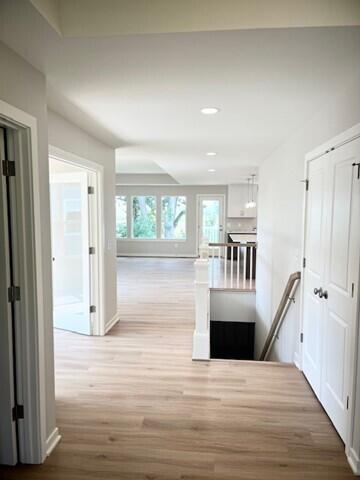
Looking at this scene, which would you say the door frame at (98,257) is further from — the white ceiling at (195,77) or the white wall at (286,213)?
the white wall at (286,213)

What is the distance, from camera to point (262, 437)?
2.33 meters

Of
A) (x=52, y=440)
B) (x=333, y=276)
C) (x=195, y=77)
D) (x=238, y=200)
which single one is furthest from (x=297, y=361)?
(x=238, y=200)

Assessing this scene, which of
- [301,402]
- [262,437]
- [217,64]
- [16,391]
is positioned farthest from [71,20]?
[301,402]

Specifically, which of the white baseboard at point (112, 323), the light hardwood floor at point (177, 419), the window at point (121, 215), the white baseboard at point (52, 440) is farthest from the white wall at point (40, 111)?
the window at point (121, 215)

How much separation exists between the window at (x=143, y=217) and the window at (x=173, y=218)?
34 cm

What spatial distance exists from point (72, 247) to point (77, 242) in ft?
0.39

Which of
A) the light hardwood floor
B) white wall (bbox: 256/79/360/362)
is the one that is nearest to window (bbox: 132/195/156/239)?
white wall (bbox: 256/79/360/362)

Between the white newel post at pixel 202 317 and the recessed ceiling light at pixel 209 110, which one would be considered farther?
the white newel post at pixel 202 317

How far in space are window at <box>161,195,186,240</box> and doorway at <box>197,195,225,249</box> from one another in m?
0.55

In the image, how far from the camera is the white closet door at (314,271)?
275 cm

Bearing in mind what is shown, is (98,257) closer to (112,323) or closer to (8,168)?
→ (112,323)

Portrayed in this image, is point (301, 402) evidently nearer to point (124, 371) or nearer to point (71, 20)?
point (124, 371)

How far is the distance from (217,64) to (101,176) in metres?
A: 2.45

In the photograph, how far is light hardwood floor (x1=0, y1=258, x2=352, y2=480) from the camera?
2.05 meters
